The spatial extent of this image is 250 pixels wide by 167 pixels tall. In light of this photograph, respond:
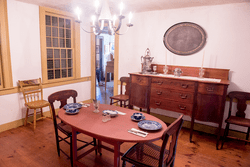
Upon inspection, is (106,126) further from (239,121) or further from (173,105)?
(239,121)

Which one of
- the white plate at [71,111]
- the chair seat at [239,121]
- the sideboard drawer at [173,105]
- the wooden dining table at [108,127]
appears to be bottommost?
the chair seat at [239,121]

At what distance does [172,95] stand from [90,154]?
6.03ft

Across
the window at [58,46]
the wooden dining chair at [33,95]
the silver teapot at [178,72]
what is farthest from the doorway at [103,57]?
the silver teapot at [178,72]

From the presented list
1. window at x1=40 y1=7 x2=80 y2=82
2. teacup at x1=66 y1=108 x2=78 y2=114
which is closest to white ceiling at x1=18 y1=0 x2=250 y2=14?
window at x1=40 y1=7 x2=80 y2=82

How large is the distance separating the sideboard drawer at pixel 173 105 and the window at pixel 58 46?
2389 millimetres

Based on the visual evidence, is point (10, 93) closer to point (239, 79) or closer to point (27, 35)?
point (27, 35)

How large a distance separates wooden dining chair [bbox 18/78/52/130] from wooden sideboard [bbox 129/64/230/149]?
1950 mm

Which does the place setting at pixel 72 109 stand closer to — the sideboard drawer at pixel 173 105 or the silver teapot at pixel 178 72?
the sideboard drawer at pixel 173 105

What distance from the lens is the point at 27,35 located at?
3633mm

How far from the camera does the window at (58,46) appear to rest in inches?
156

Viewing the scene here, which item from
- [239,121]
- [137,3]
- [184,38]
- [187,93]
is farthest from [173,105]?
[137,3]

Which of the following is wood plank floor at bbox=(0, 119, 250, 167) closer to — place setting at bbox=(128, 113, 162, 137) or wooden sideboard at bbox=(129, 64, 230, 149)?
wooden sideboard at bbox=(129, 64, 230, 149)

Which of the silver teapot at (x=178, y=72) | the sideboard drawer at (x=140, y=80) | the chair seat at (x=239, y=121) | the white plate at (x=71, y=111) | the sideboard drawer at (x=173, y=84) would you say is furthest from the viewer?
the sideboard drawer at (x=140, y=80)

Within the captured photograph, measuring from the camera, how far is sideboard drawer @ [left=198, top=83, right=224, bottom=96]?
2.95 meters
